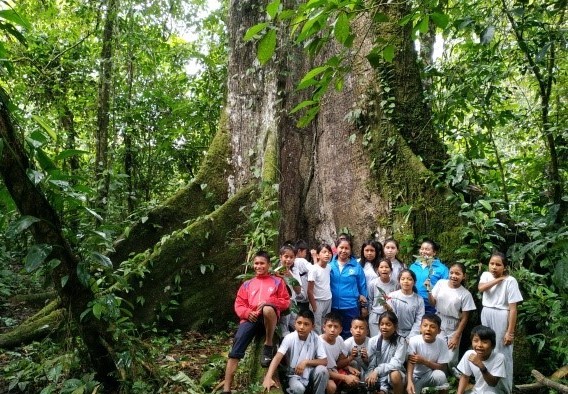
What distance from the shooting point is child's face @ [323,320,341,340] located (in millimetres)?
4945

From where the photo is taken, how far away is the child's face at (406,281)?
512 cm

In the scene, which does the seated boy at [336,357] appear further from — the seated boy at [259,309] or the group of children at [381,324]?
the seated boy at [259,309]

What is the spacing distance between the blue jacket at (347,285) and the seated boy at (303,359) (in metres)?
0.86

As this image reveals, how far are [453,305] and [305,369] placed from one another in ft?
5.54

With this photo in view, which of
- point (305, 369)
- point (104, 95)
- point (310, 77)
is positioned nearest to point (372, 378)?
point (305, 369)

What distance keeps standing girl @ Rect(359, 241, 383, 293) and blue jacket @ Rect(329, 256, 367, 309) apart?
0.39 ft

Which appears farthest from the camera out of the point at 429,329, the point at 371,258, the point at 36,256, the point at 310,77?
the point at 371,258

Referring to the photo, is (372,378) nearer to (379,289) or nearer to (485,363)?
(379,289)

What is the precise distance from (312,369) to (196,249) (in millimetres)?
2323

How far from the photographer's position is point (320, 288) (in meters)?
5.52

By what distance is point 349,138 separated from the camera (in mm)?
6910

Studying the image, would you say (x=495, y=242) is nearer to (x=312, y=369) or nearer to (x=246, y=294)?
(x=312, y=369)

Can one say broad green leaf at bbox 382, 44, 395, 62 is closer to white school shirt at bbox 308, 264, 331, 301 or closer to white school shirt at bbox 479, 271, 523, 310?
white school shirt at bbox 479, 271, 523, 310

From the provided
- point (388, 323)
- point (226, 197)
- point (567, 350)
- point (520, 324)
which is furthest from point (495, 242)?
point (226, 197)
